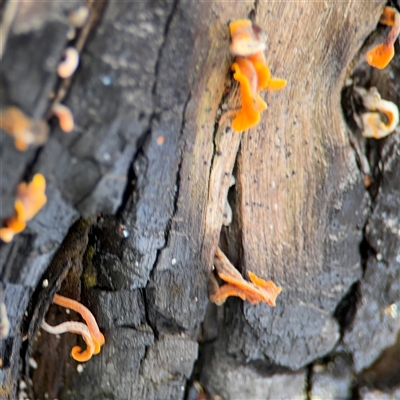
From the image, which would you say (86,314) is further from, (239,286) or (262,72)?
(262,72)

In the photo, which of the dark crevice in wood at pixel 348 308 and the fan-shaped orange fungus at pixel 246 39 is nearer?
the fan-shaped orange fungus at pixel 246 39

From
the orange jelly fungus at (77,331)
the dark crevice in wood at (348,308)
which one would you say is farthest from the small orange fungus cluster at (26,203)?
the dark crevice in wood at (348,308)

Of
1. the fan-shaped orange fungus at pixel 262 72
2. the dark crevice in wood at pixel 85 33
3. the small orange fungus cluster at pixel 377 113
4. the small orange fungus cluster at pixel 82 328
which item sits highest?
the small orange fungus cluster at pixel 377 113

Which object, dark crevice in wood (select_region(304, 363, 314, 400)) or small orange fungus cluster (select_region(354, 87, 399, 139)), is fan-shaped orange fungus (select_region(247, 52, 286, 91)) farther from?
dark crevice in wood (select_region(304, 363, 314, 400))

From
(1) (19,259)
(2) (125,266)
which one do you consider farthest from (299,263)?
(1) (19,259)

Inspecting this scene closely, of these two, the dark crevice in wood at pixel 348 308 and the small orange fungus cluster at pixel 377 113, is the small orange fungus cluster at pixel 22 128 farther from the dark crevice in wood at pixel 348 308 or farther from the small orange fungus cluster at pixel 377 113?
the dark crevice in wood at pixel 348 308

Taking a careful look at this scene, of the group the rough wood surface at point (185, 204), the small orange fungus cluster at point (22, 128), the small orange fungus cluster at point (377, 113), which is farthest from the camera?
the small orange fungus cluster at point (377, 113)

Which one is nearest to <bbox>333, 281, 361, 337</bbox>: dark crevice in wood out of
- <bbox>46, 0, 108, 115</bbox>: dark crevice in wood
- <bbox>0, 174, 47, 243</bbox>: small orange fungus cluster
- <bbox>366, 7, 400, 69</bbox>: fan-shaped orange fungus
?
<bbox>366, 7, 400, 69</bbox>: fan-shaped orange fungus

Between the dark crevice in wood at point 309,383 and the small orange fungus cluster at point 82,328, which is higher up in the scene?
the small orange fungus cluster at point 82,328
